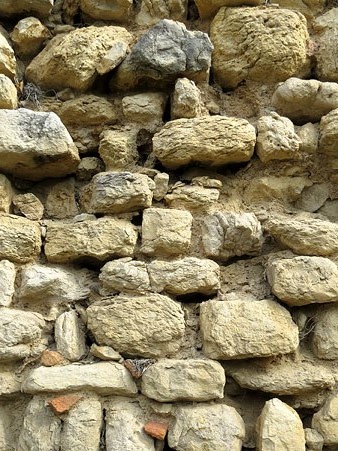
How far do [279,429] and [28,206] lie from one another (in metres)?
1.15

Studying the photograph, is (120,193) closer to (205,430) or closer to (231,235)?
(231,235)

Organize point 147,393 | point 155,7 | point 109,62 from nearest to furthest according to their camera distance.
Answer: point 147,393, point 109,62, point 155,7

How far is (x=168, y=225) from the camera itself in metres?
1.75

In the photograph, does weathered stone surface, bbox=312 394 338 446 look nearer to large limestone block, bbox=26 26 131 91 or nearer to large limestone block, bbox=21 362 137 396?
large limestone block, bbox=21 362 137 396

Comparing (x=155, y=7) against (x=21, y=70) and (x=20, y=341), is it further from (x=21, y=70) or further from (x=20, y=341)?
(x=20, y=341)

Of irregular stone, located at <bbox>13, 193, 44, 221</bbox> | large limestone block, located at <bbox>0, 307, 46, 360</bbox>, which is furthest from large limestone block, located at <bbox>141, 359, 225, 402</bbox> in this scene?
irregular stone, located at <bbox>13, 193, 44, 221</bbox>

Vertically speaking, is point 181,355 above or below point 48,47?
below

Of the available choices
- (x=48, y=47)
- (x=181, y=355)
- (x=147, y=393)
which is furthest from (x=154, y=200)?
(x=48, y=47)

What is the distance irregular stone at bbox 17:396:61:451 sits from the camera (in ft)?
4.85

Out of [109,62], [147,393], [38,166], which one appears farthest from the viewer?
[109,62]

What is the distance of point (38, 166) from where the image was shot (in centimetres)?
184

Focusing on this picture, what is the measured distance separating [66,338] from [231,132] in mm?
937

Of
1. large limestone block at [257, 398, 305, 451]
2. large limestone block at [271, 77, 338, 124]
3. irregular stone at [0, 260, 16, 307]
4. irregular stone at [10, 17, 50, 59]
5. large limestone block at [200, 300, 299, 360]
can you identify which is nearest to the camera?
large limestone block at [257, 398, 305, 451]

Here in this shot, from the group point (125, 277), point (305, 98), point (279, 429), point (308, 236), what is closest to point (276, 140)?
point (305, 98)
